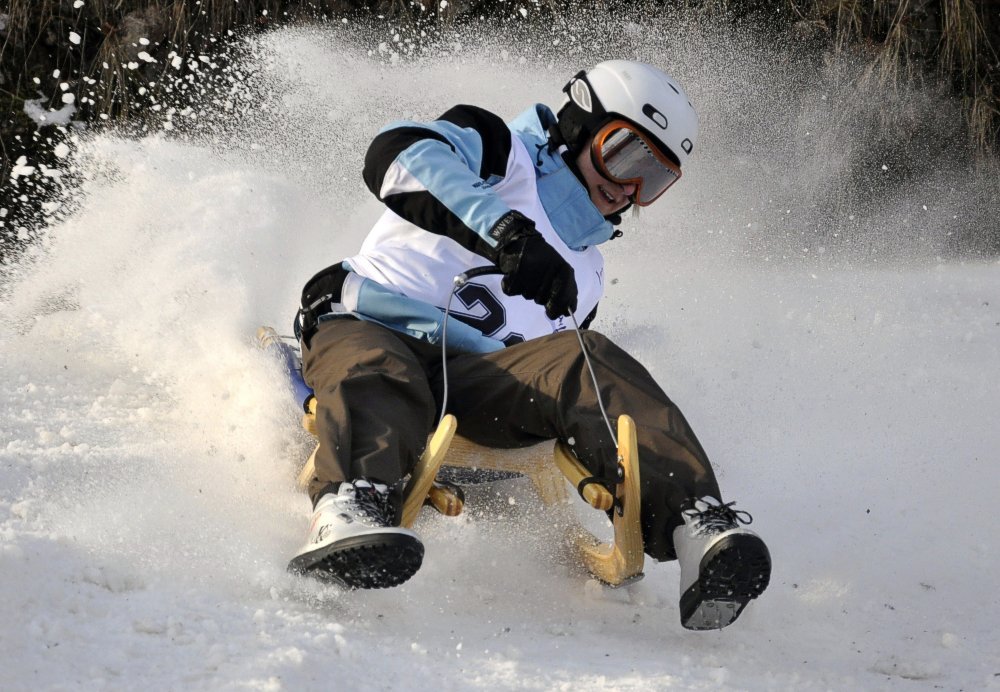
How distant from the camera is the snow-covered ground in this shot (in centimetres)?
220

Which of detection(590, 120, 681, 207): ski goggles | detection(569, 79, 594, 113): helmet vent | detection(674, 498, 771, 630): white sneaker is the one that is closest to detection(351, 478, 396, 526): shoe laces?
detection(674, 498, 771, 630): white sneaker

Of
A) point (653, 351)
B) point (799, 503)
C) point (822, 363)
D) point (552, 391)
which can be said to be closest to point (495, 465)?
point (552, 391)

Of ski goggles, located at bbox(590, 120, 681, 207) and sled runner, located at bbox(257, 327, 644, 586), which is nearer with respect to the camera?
sled runner, located at bbox(257, 327, 644, 586)

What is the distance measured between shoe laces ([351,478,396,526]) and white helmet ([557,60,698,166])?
4.20 feet

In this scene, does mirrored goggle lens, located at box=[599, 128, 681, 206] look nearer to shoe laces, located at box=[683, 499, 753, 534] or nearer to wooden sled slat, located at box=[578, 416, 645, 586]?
wooden sled slat, located at box=[578, 416, 645, 586]

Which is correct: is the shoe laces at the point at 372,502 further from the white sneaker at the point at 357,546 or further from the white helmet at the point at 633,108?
the white helmet at the point at 633,108

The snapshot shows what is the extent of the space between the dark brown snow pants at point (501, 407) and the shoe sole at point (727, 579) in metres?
0.19

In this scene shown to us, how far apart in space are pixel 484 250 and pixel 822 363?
2849 mm

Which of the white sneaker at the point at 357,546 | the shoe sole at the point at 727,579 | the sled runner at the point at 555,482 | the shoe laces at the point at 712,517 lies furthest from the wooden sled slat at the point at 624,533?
the white sneaker at the point at 357,546

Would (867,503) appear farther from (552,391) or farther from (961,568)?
(552,391)

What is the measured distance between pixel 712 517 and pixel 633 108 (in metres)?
1.26

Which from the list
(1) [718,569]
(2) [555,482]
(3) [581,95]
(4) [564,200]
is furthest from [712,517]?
(3) [581,95]

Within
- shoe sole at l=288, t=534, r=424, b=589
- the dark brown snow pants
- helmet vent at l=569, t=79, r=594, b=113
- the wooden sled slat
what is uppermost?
helmet vent at l=569, t=79, r=594, b=113

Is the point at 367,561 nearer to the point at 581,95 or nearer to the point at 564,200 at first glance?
the point at 564,200
